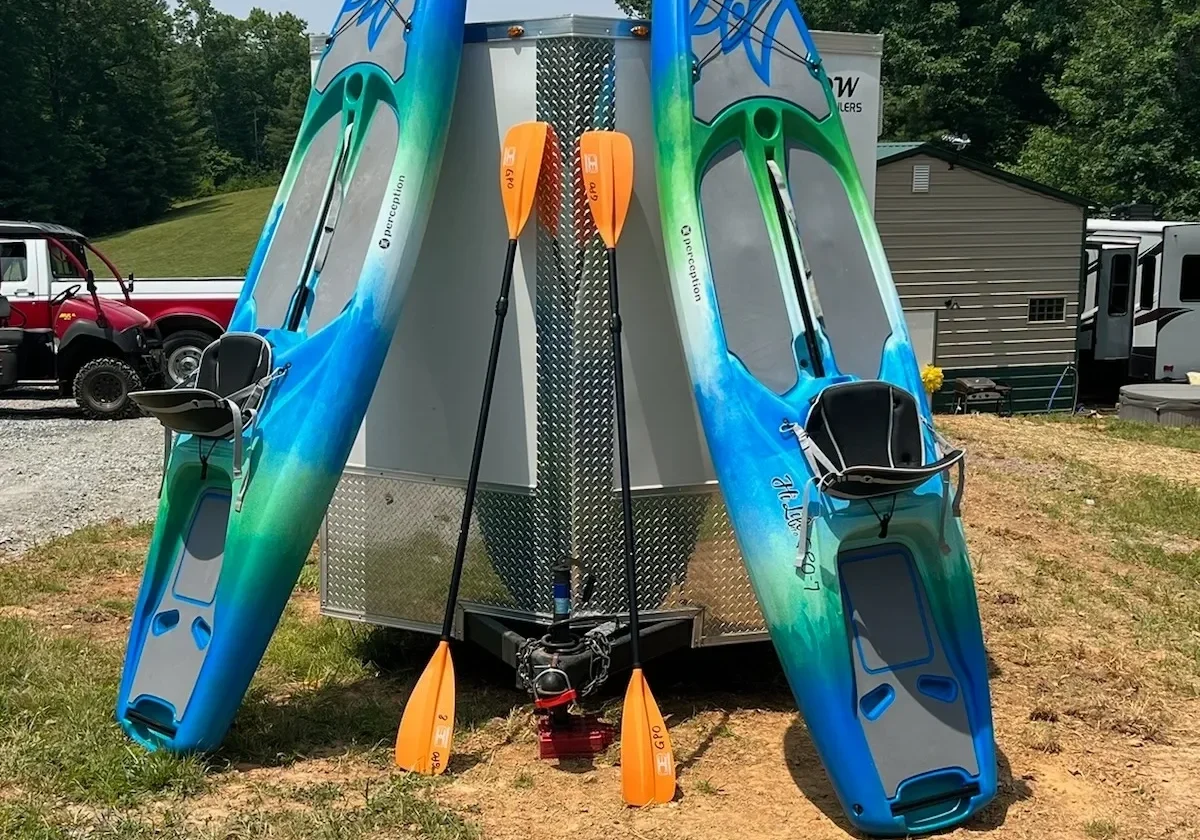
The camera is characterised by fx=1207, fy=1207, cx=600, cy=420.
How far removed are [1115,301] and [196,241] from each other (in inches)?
1417

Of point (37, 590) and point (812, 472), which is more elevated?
point (812, 472)

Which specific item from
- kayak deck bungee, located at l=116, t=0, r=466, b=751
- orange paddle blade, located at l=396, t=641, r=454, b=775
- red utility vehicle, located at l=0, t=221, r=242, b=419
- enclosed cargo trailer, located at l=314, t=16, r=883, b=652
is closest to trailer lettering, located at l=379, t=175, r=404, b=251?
kayak deck bungee, located at l=116, t=0, r=466, b=751

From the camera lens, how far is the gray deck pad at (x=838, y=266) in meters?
Answer: 4.63

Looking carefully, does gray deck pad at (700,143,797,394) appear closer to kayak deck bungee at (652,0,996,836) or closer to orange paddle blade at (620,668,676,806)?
kayak deck bungee at (652,0,996,836)

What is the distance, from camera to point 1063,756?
4711mm

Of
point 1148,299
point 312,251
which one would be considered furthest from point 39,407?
point 1148,299

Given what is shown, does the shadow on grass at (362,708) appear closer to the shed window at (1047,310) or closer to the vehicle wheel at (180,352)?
the vehicle wheel at (180,352)

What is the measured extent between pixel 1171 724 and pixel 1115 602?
187 cm

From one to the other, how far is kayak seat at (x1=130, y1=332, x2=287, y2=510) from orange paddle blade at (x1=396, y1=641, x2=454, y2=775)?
3.22ft

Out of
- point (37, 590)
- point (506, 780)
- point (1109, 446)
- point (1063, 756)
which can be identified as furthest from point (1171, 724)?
point (1109, 446)

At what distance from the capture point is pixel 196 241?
4538 centimetres

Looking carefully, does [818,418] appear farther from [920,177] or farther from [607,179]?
[920,177]

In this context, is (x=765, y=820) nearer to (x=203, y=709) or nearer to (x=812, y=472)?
(x=812, y=472)

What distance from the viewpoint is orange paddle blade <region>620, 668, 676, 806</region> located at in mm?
4207
